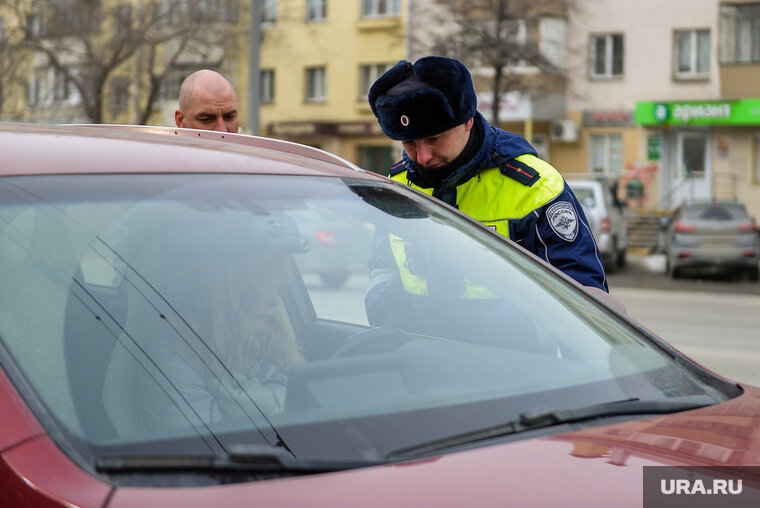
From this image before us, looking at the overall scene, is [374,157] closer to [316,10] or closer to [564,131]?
[316,10]

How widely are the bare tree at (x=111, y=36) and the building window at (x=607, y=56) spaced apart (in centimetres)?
1203

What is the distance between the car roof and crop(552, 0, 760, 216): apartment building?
30230 millimetres

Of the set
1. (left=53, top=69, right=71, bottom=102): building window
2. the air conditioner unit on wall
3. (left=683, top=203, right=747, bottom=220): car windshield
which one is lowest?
(left=683, top=203, right=747, bottom=220): car windshield

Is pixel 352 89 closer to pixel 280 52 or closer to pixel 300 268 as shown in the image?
pixel 280 52

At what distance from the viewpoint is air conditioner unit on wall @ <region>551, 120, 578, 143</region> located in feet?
110

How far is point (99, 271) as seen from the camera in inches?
75.4

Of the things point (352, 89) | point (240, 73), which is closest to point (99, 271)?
point (352, 89)

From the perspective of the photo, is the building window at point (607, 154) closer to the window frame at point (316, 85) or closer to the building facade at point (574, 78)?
the building facade at point (574, 78)

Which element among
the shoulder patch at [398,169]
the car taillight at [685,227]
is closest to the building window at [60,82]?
the car taillight at [685,227]

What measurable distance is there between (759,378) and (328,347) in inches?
284

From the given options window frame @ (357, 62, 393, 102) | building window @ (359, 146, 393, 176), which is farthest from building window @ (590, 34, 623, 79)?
building window @ (359, 146, 393, 176)

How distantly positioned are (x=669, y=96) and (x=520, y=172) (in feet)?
100

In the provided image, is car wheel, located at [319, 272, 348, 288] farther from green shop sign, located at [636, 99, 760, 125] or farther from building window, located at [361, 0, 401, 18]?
building window, located at [361, 0, 401, 18]

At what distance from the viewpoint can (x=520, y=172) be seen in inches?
128
